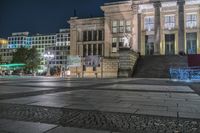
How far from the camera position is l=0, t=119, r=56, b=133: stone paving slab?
3.52 meters

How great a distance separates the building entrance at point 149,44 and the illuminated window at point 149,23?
5.30 feet

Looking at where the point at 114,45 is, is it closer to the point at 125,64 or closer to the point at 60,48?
the point at 125,64

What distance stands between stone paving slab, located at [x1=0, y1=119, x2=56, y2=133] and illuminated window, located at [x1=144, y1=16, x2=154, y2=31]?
43781mm

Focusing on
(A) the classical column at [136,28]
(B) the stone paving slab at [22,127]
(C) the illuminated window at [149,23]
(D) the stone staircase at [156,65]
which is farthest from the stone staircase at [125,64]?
(B) the stone paving slab at [22,127]

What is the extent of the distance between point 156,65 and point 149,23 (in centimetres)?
1611

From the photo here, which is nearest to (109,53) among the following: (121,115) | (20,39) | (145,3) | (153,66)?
(145,3)

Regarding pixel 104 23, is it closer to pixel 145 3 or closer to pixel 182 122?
pixel 145 3

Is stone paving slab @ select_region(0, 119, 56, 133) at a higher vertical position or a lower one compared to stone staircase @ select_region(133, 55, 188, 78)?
lower

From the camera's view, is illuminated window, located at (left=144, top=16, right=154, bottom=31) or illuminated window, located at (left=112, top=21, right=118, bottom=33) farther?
illuminated window, located at (left=112, top=21, right=118, bottom=33)

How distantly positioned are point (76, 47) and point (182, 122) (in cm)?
5156

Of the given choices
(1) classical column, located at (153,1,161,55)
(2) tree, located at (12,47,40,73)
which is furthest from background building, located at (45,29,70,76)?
(1) classical column, located at (153,1,161,55)

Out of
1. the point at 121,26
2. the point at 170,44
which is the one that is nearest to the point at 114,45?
the point at 121,26

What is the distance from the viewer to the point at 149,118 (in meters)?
4.45

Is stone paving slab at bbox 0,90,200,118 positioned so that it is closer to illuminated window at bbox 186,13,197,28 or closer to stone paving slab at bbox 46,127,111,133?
stone paving slab at bbox 46,127,111,133
